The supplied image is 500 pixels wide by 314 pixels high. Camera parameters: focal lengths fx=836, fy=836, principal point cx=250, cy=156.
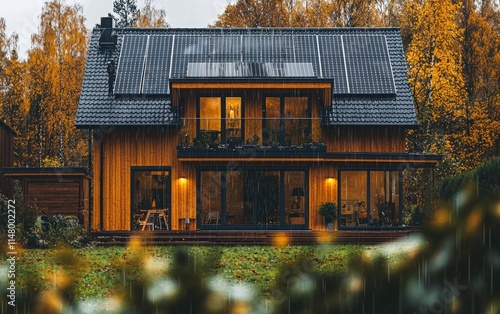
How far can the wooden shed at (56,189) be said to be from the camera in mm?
22703

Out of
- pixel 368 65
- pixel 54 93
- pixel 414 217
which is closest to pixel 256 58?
pixel 368 65

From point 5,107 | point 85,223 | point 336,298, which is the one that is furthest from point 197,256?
point 5,107

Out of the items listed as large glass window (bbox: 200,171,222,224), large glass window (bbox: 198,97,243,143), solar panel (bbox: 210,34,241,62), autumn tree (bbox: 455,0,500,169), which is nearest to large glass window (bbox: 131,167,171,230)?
large glass window (bbox: 200,171,222,224)

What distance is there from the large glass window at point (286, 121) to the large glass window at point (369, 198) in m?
1.71

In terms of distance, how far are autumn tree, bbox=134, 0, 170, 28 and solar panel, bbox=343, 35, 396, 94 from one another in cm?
2790

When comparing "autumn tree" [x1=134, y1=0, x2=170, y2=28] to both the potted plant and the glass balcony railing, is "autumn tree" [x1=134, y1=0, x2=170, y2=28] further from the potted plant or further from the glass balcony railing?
the potted plant

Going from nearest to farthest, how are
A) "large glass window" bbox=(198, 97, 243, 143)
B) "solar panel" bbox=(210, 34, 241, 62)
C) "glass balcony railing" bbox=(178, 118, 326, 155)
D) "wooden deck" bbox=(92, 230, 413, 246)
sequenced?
"wooden deck" bbox=(92, 230, 413, 246) → "glass balcony railing" bbox=(178, 118, 326, 155) → "large glass window" bbox=(198, 97, 243, 143) → "solar panel" bbox=(210, 34, 241, 62)

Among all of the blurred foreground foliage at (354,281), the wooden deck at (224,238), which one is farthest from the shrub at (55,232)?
the blurred foreground foliage at (354,281)

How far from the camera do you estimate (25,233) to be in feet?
64.4

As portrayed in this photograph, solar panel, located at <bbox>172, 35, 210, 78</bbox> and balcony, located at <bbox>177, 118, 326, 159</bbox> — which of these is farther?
solar panel, located at <bbox>172, 35, 210, 78</bbox>

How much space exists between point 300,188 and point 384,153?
261cm

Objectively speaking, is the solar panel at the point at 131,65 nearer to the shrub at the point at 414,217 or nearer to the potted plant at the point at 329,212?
the potted plant at the point at 329,212

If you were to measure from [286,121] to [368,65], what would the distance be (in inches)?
145

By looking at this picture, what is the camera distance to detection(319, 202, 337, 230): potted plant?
2330cm
